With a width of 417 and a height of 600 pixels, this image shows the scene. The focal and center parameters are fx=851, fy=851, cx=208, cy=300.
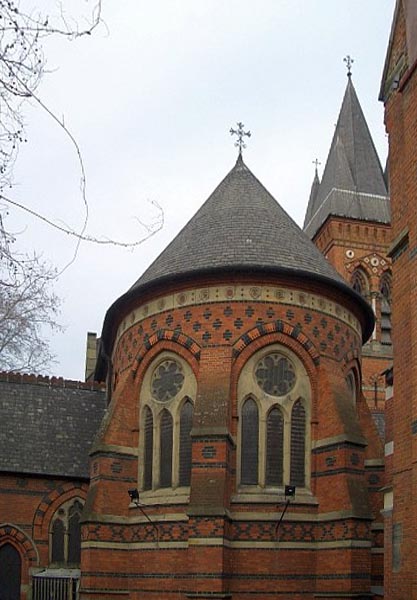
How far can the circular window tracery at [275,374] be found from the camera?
67.3 feet

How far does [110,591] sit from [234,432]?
185 inches

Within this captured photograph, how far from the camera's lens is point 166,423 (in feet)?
68.8

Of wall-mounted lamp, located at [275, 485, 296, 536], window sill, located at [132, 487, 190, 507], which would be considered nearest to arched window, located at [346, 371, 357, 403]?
wall-mounted lamp, located at [275, 485, 296, 536]

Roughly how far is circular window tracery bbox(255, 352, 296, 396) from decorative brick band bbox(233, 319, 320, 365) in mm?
568

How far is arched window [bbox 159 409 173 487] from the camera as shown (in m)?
20.5

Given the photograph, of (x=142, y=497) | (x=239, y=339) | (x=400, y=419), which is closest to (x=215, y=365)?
(x=239, y=339)

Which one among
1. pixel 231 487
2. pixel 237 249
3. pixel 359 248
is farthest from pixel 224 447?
pixel 359 248

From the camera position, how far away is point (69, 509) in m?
24.2

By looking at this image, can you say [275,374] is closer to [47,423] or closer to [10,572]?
[47,423]

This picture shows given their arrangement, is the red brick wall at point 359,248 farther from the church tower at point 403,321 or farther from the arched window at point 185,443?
the church tower at point 403,321

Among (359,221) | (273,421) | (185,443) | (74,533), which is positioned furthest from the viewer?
(359,221)

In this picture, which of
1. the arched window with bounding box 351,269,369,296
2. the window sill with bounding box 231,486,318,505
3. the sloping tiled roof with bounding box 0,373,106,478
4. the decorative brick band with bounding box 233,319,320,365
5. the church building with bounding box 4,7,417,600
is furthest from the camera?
the arched window with bounding box 351,269,369,296

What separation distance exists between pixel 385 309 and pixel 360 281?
1.92 metres

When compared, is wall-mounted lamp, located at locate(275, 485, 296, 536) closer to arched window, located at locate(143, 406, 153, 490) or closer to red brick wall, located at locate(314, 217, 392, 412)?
arched window, located at locate(143, 406, 153, 490)
